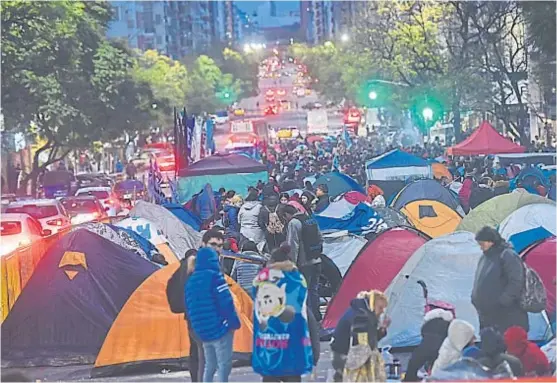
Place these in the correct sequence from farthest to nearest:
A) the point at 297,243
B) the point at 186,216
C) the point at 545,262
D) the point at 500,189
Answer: the point at 186,216 < the point at 500,189 < the point at 297,243 < the point at 545,262

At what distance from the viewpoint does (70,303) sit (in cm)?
1270

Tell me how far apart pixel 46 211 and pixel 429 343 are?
18.1 metres

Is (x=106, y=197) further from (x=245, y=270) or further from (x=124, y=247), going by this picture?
(x=245, y=270)

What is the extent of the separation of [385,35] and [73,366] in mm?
49225

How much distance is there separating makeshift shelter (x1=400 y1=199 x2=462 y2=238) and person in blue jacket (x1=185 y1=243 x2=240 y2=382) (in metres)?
9.44

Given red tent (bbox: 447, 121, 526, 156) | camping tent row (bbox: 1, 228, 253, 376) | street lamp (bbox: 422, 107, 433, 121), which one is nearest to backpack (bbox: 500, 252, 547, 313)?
camping tent row (bbox: 1, 228, 253, 376)

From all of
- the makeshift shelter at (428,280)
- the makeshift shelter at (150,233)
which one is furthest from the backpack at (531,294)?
the makeshift shelter at (150,233)

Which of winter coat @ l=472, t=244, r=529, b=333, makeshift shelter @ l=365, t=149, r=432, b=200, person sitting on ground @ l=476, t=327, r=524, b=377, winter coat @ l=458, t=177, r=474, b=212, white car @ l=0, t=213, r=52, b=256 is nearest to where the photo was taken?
person sitting on ground @ l=476, t=327, r=524, b=377

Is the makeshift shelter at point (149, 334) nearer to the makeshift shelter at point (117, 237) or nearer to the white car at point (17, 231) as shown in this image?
the makeshift shelter at point (117, 237)

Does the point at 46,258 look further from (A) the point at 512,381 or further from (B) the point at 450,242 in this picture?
(A) the point at 512,381

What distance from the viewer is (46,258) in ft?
42.2

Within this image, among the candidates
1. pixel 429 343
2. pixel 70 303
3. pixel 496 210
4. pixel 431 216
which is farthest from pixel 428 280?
pixel 431 216

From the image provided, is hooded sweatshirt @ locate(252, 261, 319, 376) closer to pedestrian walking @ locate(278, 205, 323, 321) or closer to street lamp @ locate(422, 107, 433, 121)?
pedestrian walking @ locate(278, 205, 323, 321)

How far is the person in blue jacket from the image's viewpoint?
9.18 metres
